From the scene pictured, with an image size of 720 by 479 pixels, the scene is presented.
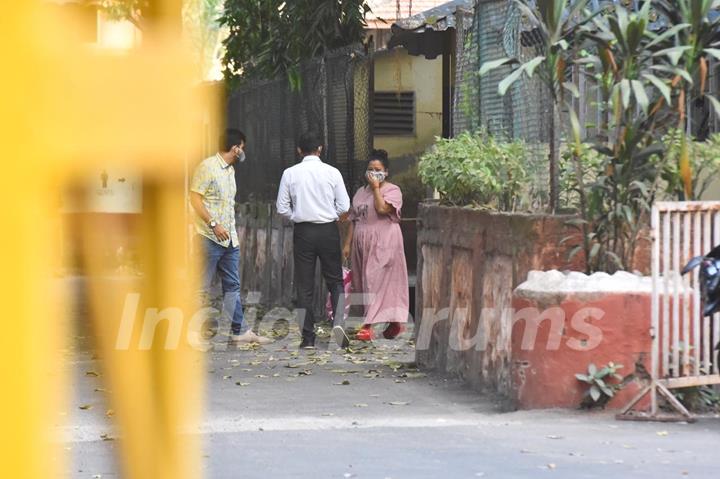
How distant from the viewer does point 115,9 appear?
210 centimetres

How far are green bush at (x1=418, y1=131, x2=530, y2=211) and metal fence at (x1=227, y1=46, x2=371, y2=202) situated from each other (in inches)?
177

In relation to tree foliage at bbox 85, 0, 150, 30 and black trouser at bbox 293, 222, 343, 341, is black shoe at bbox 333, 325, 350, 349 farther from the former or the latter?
tree foliage at bbox 85, 0, 150, 30

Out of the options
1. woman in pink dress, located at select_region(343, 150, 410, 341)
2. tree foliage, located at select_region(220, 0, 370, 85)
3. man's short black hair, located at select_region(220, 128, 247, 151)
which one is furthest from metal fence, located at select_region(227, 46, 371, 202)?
man's short black hair, located at select_region(220, 128, 247, 151)

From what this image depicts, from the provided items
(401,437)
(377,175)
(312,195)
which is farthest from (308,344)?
(401,437)

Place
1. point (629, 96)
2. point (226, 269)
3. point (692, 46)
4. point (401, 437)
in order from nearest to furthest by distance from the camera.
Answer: point (401, 437) < point (629, 96) < point (692, 46) < point (226, 269)

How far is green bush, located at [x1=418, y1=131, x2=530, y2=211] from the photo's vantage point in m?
10.0

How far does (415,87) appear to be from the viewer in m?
20.9

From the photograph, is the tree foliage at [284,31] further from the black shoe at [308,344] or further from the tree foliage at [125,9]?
the tree foliage at [125,9]

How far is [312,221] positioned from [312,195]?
230mm

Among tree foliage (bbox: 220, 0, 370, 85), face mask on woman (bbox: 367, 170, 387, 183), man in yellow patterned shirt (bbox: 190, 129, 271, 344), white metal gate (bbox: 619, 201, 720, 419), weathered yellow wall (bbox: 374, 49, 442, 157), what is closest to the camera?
white metal gate (bbox: 619, 201, 720, 419)

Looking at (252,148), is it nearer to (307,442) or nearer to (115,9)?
(307,442)

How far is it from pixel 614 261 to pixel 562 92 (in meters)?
1.14

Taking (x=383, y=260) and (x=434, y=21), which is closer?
(x=383, y=260)

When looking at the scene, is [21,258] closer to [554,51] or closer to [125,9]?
[125,9]
